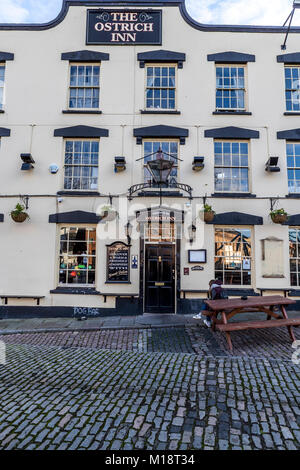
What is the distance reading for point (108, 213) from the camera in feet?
31.2

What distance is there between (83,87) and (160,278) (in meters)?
8.27

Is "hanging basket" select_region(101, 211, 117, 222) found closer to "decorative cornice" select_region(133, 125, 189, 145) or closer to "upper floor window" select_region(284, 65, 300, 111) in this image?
"decorative cornice" select_region(133, 125, 189, 145)

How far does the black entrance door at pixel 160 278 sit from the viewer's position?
9.66 m

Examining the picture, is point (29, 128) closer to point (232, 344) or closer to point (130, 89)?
point (130, 89)

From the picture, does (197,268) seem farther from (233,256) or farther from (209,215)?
(209,215)

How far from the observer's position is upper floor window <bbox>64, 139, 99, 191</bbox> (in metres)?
10.2

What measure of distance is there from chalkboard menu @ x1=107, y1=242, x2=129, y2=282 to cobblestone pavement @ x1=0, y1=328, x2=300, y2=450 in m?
3.30

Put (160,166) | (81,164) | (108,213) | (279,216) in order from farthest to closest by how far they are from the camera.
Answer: (81,164)
(108,213)
(279,216)
(160,166)

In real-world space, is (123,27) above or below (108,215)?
above

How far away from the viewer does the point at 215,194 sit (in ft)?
32.6

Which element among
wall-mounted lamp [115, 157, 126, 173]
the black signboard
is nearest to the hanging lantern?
wall-mounted lamp [115, 157, 126, 173]

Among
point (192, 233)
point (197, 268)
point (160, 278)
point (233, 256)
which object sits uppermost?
point (192, 233)

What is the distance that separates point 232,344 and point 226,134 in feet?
24.9

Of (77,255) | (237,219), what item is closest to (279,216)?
(237,219)
